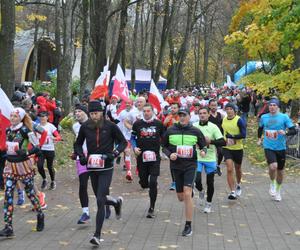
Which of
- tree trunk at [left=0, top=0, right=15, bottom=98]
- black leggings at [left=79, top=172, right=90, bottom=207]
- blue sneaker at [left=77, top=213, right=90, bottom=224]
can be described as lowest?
blue sneaker at [left=77, top=213, right=90, bottom=224]

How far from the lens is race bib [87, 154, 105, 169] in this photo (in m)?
7.50

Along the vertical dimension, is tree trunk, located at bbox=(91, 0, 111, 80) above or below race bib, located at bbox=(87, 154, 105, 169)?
above

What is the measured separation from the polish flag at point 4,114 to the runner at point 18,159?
20.3 inches

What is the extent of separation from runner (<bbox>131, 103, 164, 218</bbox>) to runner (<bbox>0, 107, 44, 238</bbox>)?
214 centimetres

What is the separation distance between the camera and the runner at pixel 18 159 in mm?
7685

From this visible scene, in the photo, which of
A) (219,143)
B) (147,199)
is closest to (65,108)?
(147,199)

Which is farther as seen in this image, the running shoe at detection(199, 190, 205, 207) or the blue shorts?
the running shoe at detection(199, 190, 205, 207)

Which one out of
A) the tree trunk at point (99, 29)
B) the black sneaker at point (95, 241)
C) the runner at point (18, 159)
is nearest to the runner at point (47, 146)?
the runner at point (18, 159)

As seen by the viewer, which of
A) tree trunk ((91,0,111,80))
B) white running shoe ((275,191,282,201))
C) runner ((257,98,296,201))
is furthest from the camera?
tree trunk ((91,0,111,80))

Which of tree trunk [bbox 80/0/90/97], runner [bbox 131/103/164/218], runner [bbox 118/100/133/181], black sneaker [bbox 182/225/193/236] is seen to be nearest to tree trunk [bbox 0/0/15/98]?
runner [bbox 118/100/133/181]

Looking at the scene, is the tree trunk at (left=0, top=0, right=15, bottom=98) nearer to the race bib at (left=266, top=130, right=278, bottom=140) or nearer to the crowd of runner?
the crowd of runner

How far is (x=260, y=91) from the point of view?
59.6 feet

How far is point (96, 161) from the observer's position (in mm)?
7504

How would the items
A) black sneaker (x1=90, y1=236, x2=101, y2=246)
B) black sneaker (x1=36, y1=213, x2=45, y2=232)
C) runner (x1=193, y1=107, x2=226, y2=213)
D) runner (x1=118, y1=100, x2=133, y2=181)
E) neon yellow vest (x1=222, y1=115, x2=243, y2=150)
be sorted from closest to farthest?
black sneaker (x1=90, y1=236, x2=101, y2=246), black sneaker (x1=36, y1=213, x2=45, y2=232), runner (x1=193, y1=107, x2=226, y2=213), neon yellow vest (x1=222, y1=115, x2=243, y2=150), runner (x1=118, y1=100, x2=133, y2=181)
